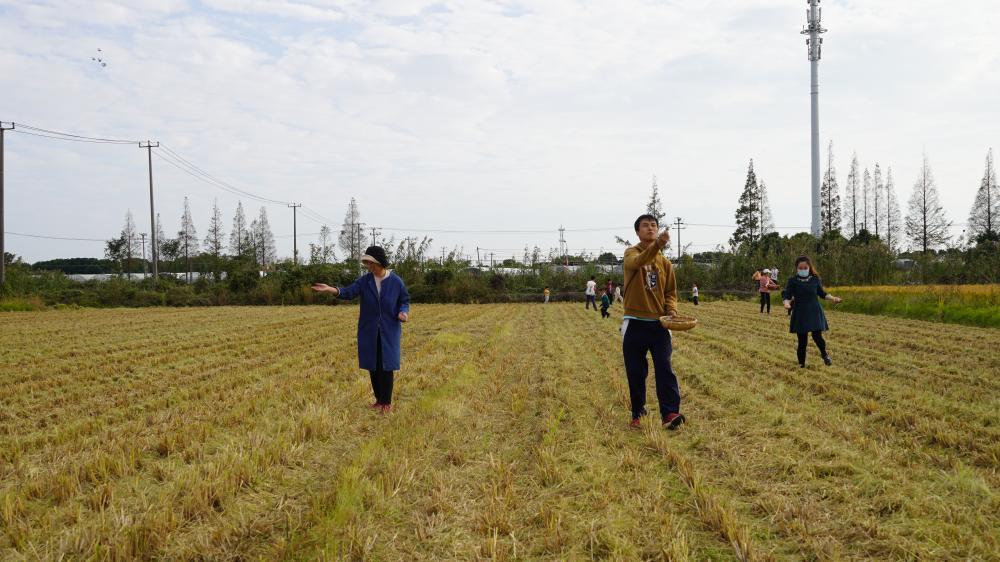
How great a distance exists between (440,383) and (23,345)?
9.90 metres

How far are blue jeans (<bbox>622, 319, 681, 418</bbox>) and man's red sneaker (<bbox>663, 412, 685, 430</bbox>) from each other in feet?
0.13

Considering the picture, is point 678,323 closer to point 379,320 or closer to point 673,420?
point 673,420

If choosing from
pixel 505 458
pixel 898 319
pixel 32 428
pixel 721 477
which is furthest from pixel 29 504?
pixel 898 319

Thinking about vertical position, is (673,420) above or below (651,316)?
below

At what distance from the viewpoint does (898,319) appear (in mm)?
17141

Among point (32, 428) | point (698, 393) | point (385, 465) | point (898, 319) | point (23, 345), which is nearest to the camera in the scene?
point (385, 465)

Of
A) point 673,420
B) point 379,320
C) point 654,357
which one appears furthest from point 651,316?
point 379,320

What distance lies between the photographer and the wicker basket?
4.88 m

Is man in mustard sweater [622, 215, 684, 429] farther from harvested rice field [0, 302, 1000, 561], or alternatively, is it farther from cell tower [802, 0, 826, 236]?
cell tower [802, 0, 826, 236]

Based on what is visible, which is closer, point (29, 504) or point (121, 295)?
point (29, 504)

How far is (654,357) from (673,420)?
550 millimetres

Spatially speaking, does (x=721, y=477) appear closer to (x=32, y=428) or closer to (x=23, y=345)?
(x=32, y=428)

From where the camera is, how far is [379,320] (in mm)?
6203

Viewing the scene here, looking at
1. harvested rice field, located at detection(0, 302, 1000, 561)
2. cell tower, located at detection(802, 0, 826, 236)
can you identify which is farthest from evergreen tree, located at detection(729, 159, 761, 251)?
harvested rice field, located at detection(0, 302, 1000, 561)
